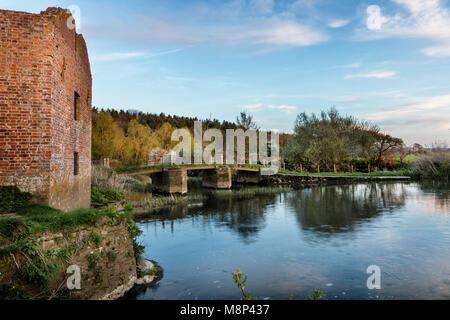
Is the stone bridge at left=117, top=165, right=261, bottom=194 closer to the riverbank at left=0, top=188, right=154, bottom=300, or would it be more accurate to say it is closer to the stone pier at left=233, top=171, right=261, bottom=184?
the stone pier at left=233, top=171, right=261, bottom=184

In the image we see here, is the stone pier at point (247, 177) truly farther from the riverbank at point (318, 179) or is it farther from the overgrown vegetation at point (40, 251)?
the overgrown vegetation at point (40, 251)

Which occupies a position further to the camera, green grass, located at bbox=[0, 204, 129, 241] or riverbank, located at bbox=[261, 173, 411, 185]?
riverbank, located at bbox=[261, 173, 411, 185]

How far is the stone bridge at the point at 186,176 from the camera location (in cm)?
3116

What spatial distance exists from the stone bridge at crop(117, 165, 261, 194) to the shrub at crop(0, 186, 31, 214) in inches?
821

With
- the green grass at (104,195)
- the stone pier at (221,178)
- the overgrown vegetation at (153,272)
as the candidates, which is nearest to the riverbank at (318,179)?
the stone pier at (221,178)

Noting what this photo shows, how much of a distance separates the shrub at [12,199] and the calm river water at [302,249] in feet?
12.5

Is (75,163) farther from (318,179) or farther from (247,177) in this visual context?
(318,179)

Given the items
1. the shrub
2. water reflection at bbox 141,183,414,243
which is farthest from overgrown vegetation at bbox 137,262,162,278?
water reflection at bbox 141,183,414,243

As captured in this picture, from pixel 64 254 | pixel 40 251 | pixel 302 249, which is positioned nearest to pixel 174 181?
pixel 302 249

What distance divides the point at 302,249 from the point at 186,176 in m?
20.6

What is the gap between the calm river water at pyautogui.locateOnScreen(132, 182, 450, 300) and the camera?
8953 millimetres

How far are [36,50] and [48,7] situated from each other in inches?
56.6

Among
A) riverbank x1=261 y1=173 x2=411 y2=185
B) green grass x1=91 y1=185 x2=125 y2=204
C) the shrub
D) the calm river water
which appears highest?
the shrub

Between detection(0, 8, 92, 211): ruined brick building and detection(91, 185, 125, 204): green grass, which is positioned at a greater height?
detection(0, 8, 92, 211): ruined brick building
